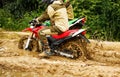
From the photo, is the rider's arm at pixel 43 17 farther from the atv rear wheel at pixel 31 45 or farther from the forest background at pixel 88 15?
the forest background at pixel 88 15

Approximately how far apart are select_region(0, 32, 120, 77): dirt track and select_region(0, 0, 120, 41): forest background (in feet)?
9.17

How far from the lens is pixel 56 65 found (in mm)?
7922

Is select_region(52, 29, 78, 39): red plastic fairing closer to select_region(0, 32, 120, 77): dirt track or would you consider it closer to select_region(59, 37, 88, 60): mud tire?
select_region(59, 37, 88, 60): mud tire

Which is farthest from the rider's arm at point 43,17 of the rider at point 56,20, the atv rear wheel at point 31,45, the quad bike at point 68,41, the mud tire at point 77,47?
the mud tire at point 77,47

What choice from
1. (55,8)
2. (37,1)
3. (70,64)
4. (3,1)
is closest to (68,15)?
(55,8)

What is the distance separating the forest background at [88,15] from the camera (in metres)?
12.4

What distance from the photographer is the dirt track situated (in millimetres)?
7469

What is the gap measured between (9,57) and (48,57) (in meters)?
0.88

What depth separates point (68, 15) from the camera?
366 inches

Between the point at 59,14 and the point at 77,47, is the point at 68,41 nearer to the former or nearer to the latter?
the point at 77,47

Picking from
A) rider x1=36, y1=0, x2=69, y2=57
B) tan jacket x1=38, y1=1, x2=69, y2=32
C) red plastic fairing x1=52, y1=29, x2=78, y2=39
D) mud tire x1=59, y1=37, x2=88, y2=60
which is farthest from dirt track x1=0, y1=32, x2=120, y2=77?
tan jacket x1=38, y1=1, x2=69, y2=32

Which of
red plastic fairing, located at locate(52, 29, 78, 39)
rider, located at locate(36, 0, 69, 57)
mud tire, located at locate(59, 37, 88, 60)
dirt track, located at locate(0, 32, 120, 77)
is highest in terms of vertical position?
rider, located at locate(36, 0, 69, 57)

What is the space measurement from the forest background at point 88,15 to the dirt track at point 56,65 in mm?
2795

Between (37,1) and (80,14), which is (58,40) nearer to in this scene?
(80,14)
